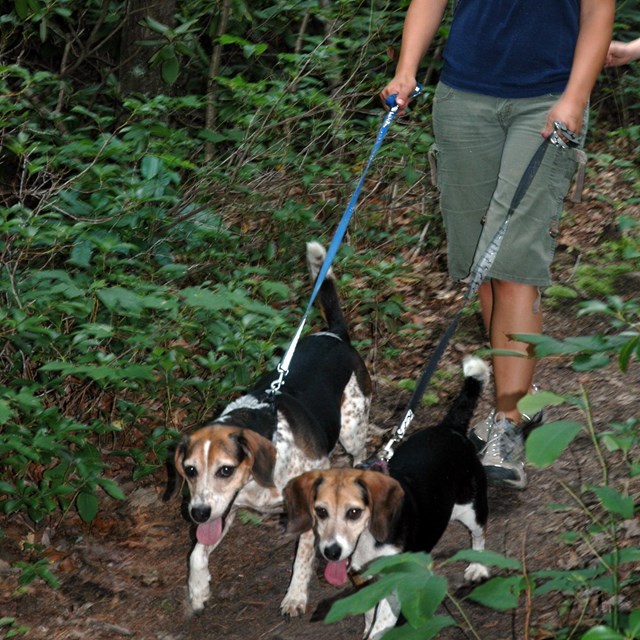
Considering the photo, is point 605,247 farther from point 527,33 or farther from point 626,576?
point 626,576

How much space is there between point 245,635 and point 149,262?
8.23 feet

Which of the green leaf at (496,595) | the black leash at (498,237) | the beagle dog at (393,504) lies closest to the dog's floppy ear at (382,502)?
the beagle dog at (393,504)

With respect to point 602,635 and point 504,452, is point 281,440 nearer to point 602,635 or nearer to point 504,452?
point 504,452

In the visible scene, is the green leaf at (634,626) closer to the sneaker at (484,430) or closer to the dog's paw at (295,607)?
the dog's paw at (295,607)

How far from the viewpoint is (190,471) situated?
4.05 metres

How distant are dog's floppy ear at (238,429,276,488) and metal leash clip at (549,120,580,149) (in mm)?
1731

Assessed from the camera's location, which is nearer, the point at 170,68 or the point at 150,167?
the point at 150,167

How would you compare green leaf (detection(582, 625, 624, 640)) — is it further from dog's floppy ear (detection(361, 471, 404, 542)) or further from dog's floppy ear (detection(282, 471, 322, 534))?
dog's floppy ear (detection(282, 471, 322, 534))

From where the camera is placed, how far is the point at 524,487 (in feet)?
15.1

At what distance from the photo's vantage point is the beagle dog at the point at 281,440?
13.2ft

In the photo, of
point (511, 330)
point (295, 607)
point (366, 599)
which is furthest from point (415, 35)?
point (366, 599)

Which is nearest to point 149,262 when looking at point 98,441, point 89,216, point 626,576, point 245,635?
point 89,216

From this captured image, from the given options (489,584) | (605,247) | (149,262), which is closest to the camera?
(489,584)

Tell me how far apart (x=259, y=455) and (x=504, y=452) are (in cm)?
119
